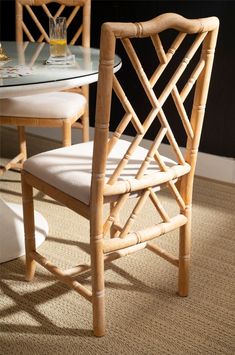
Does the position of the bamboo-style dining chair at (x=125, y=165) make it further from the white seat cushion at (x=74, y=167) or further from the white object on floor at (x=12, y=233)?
the white object on floor at (x=12, y=233)

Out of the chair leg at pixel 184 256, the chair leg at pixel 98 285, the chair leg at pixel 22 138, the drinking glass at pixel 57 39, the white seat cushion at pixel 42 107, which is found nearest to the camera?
the chair leg at pixel 98 285

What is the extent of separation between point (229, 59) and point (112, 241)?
1601mm

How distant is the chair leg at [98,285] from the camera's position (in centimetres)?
151

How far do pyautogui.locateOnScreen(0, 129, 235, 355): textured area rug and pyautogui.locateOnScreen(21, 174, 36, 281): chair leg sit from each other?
8cm

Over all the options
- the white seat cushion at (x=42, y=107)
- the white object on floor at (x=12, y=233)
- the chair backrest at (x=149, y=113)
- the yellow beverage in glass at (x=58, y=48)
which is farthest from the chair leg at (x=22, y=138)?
the chair backrest at (x=149, y=113)

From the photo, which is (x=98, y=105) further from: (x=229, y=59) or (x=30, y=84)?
(x=229, y=59)

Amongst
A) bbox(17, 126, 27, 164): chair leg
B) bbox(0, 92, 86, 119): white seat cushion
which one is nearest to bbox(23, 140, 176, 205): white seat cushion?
bbox(0, 92, 86, 119): white seat cushion

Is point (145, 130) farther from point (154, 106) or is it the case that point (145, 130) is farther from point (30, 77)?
point (30, 77)

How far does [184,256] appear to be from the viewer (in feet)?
5.86

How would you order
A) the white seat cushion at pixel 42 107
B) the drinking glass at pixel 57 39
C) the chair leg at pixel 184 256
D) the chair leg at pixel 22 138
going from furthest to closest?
the chair leg at pixel 22 138 → the white seat cushion at pixel 42 107 → the drinking glass at pixel 57 39 → the chair leg at pixel 184 256

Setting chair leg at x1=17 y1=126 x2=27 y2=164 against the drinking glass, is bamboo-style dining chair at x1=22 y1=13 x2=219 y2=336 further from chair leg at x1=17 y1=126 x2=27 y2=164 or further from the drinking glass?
chair leg at x1=17 y1=126 x2=27 y2=164

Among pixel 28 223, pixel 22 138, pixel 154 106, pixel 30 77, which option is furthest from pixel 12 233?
pixel 154 106

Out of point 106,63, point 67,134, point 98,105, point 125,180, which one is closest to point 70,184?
point 125,180

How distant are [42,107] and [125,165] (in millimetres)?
1029
